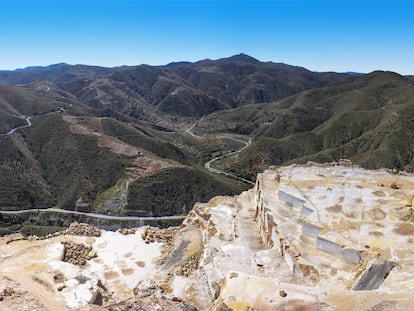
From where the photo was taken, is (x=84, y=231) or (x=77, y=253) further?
(x=84, y=231)

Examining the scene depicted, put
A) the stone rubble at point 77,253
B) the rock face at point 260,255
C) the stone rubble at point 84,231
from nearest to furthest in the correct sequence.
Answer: the rock face at point 260,255, the stone rubble at point 77,253, the stone rubble at point 84,231

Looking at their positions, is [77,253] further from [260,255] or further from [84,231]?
[260,255]

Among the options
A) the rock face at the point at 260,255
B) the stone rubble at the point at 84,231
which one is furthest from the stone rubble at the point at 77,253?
the stone rubble at the point at 84,231

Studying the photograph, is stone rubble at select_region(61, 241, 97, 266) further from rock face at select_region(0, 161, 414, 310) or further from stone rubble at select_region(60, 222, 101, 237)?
stone rubble at select_region(60, 222, 101, 237)

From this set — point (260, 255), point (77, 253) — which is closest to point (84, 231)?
point (77, 253)

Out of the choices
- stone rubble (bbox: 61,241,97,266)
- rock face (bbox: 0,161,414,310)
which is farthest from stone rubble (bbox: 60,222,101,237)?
stone rubble (bbox: 61,241,97,266)

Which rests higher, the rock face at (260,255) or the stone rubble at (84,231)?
the rock face at (260,255)

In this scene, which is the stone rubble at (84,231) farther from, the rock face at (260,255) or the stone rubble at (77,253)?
the stone rubble at (77,253)

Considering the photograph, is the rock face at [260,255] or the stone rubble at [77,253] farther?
the stone rubble at [77,253]
